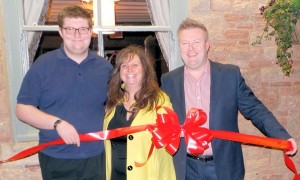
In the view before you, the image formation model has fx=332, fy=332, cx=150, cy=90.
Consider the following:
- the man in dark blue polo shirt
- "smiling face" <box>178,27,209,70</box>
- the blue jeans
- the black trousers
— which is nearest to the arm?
the man in dark blue polo shirt

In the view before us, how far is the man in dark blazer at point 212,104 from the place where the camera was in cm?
244

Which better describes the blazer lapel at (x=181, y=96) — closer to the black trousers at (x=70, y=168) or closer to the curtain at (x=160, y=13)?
the black trousers at (x=70, y=168)

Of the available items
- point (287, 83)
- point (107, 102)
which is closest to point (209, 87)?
point (107, 102)

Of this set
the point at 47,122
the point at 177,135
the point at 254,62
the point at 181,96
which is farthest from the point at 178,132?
the point at 254,62

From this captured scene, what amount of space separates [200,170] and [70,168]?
947mm

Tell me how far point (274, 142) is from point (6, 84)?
2.25 meters

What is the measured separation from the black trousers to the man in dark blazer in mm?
620

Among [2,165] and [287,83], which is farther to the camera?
[287,83]

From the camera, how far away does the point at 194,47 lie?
2.44 m

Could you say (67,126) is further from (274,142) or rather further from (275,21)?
(275,21)

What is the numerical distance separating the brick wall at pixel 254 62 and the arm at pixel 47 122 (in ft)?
5.69

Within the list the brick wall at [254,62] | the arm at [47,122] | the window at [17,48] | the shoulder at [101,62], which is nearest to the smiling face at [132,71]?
the shoulder at [101,62]

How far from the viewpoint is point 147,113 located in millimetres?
2410

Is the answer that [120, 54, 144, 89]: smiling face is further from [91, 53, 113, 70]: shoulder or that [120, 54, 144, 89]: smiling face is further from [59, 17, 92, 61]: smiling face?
[59, 17, 92, 61]: smiling face
